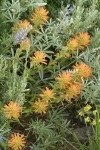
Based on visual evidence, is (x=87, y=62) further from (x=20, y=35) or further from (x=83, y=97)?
(x=20, y=35)

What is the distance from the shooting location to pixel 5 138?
2.12 metres

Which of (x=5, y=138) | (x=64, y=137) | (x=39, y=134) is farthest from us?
(x=64, y=137)

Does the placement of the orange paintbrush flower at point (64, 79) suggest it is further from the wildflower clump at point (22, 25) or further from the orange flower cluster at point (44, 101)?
the wildflower clump at point (22, 25)

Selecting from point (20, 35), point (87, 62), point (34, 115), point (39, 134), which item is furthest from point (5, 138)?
point (87, 62)

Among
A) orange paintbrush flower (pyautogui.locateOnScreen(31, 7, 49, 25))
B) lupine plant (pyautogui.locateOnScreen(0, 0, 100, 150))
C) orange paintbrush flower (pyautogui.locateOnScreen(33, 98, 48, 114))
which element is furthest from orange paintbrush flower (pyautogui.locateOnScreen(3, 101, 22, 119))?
orange paintbrush flower (pyautogui.locateOnScreen(31, 7, 49, 25))

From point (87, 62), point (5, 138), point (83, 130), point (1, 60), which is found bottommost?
point (83, 130)

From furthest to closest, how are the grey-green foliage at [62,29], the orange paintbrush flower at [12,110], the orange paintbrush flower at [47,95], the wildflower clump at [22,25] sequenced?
the grey-green foliage at [62,29], the wildflower clump at [22,25], the orange paintbrush flower at [47,95], the orange paintbrush flower at [12,110]

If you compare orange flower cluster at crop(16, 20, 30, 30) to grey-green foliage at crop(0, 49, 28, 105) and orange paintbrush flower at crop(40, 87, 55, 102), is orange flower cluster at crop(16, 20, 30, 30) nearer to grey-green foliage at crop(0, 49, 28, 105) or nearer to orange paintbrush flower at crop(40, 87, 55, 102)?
grey-green foliage at crop(0, 49, 28, 105)

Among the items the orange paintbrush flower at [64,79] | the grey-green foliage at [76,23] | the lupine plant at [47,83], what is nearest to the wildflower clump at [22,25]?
A: the lupine plant at [47,83]

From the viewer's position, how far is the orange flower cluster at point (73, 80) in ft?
7.11

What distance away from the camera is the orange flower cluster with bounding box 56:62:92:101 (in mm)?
2166

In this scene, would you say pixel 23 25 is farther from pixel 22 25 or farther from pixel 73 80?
pixel 73 80

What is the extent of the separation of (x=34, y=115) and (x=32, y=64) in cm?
45

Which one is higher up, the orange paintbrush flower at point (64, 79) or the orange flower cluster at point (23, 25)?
the orange flower cluster at point (23, 25)
